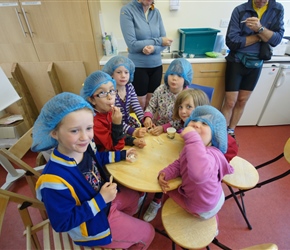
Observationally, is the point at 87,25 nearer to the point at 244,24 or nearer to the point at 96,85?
the point at 96,85

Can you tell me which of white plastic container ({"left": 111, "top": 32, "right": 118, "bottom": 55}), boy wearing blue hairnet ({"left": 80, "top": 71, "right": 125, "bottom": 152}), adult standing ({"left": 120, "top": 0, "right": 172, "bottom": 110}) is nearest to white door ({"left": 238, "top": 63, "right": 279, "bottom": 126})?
adult standing ({"left": 120, "top": 0, "right": 172, "bottom": 110})

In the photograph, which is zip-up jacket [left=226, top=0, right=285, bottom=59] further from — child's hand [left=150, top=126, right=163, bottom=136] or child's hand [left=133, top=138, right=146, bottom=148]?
child's hand [left=133, top=138, right=146, bottom=148]

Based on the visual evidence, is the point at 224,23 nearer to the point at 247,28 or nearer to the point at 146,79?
the point at 247,28

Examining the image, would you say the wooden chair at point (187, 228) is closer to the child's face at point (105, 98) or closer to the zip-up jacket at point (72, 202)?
the zip-up jacket at point (72, 202)

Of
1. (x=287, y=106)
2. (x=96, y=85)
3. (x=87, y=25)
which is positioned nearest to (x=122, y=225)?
(x=96, y=85)

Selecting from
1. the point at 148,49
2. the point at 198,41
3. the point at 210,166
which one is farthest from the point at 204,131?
the point at 198,41

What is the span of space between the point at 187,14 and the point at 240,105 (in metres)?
1.50

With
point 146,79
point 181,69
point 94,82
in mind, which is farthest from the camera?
point 146,79

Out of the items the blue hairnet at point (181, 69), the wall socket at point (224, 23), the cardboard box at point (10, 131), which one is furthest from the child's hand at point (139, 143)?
the wall socket at point (224, 23)

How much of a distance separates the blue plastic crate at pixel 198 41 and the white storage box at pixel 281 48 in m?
0.81

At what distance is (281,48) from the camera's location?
2201 mm

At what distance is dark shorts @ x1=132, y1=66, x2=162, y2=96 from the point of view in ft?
6.32

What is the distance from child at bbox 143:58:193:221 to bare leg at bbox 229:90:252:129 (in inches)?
42.5

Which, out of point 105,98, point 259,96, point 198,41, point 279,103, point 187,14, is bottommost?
point 279,103
